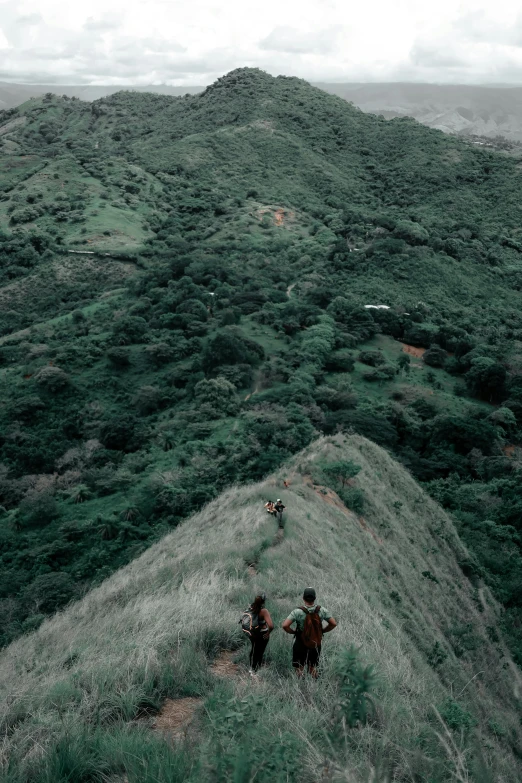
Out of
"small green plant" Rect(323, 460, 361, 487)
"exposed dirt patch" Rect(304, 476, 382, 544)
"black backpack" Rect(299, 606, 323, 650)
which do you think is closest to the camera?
"black backpack" Rect(299, 606, 323, 650)

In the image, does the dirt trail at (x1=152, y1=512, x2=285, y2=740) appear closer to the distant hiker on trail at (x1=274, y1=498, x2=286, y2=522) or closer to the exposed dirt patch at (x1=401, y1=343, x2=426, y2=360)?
the distant hiker on trail at (x1=274, y1=498, x2=286, y2=522)

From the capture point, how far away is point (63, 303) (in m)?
55.5

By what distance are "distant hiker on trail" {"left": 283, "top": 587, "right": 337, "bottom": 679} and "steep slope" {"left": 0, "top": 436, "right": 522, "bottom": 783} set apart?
0.63 feet

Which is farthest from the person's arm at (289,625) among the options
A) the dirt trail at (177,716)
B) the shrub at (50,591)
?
the shrub at (50,591)

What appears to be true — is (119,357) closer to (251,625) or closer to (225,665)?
(225,665)

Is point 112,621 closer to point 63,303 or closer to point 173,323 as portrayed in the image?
point 173,323

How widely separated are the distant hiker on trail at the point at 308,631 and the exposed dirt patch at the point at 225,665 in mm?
766

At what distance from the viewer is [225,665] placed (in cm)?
661

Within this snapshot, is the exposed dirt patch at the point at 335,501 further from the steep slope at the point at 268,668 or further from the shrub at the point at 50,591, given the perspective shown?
the shrub at the point at 50,591

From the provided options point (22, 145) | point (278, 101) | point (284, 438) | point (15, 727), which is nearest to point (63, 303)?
point (284, 438)

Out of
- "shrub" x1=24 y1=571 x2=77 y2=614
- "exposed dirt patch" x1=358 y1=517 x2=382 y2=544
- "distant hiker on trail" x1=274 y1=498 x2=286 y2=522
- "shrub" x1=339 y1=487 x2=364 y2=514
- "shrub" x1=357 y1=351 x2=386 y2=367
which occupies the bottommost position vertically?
"shrub" x1=357 y1=351 x2=386 y2=367

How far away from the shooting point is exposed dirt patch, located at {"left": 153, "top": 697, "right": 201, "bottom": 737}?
510cm

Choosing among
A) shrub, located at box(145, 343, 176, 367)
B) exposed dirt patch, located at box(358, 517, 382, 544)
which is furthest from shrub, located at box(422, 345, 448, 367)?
exposed dirt patch, located at box(358, 517, 382, 544)

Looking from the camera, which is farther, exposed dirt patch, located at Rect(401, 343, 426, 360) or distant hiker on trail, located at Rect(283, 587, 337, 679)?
exposed dirt patch, located at Rect(401, 343, 426, 360)
